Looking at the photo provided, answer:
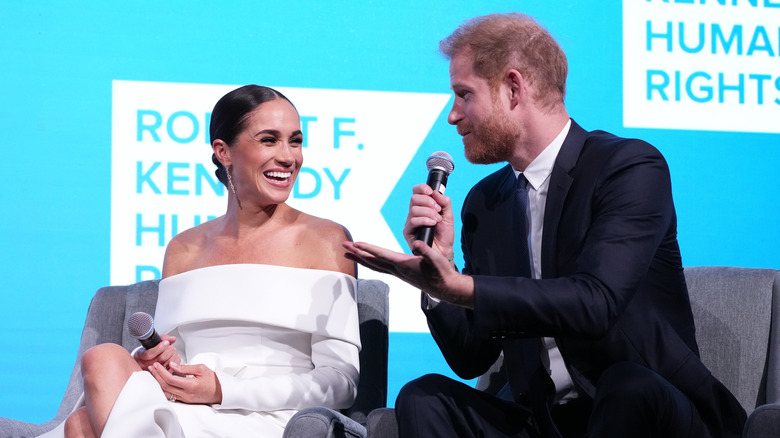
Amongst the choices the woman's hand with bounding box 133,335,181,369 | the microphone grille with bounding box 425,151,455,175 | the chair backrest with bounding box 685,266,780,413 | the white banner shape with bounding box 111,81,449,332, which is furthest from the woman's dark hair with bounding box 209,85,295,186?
the chair backrest with bounding box 685,266,780,413

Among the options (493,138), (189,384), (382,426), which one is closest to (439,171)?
(493,138)

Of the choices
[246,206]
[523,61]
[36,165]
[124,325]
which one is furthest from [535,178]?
[36,165]

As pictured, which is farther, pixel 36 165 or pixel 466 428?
pixel 36 165

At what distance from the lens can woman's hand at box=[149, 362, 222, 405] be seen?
7.61ft

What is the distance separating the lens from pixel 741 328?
258 cm

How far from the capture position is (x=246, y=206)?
9.41 ft

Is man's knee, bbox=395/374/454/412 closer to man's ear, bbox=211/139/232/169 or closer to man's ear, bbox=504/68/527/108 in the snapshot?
man's ear, bbox=504/68/527/108

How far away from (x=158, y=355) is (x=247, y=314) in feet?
1.12

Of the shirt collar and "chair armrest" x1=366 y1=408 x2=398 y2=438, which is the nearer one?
"chair armrest" x1=366 y1=408 x2=398 y2=438

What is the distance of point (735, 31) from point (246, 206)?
7.05ft

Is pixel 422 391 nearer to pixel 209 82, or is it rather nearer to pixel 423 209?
pixel 423 209

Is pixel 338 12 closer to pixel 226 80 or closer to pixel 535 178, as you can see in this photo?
pixel 226 80

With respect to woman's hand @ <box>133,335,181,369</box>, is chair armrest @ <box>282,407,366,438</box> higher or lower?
lower

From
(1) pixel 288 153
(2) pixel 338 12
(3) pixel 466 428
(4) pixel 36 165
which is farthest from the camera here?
(2) pixel 338 12
